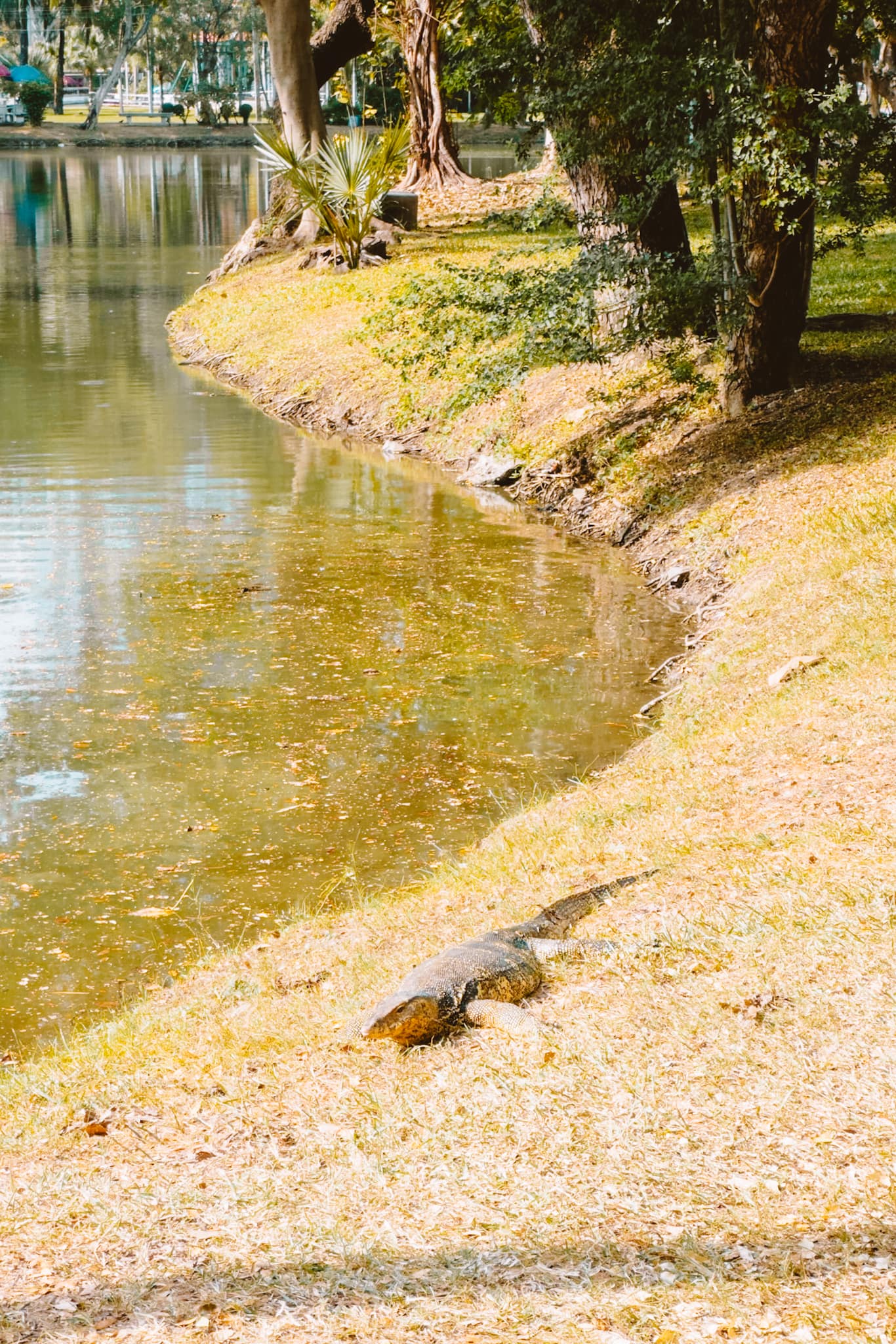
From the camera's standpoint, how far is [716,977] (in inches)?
197

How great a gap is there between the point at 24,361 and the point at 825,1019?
19140 millimetres

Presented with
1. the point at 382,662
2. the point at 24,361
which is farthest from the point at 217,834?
the point at 24,361

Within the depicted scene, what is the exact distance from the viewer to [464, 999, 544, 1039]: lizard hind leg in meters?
4.90

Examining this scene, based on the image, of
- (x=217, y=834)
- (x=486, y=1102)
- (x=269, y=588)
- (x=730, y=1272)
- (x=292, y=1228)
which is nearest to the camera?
(x=730, y=1272)

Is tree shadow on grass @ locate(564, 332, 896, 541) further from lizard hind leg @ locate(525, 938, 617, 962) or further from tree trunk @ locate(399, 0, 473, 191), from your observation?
tree trunk @ locate(399, 0, 473, 191)

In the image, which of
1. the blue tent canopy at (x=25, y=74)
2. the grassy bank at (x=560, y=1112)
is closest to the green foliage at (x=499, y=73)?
the grassy bank at (x=560, y=1112)

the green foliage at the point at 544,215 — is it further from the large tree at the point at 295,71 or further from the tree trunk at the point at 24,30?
the tree trunk at the point at 24,30

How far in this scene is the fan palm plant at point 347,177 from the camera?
23.0 meters

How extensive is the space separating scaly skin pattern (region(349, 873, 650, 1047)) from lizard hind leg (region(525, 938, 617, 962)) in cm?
2

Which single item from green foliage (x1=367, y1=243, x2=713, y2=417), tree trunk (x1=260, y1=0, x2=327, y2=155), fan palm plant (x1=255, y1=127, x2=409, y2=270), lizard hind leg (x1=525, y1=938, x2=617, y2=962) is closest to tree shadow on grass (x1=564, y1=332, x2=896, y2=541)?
green foliage (x1=367, y1=243, x2=713, y2=417)

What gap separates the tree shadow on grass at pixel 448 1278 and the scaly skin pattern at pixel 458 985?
1156mm

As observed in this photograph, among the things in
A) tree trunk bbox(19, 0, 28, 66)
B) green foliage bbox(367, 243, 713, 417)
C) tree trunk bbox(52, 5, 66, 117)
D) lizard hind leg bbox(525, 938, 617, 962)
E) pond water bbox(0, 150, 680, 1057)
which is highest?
tree trunk bbox(19, 0, 28, 66)

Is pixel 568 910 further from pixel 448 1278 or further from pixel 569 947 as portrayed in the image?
pixel 448 1278

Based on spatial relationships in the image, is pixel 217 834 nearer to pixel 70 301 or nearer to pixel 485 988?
pixel 485 988
